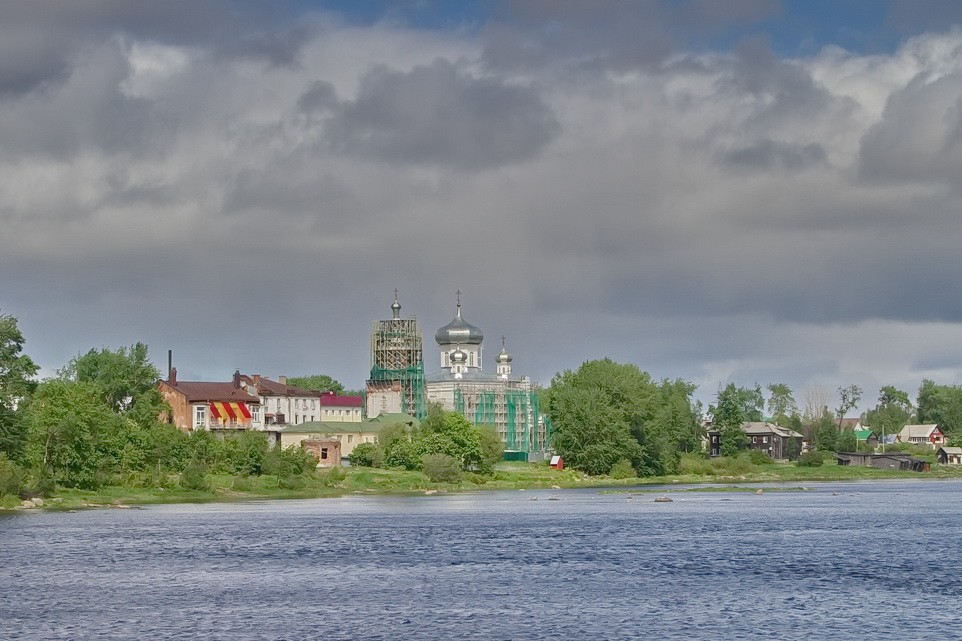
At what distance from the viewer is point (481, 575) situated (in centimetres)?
6406

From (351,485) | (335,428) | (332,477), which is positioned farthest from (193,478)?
(335,428)

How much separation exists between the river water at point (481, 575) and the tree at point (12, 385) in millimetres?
8575

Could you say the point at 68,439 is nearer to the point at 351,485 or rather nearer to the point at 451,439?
the point at 351,485

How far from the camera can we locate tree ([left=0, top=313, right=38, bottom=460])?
106125 millimetres

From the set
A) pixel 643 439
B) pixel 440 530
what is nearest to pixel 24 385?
pixel 440 530

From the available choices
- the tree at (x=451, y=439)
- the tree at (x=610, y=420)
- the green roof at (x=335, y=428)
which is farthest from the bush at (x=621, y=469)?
the green roof at (x=335, y=428)

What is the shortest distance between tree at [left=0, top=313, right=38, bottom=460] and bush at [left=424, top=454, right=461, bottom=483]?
5297 centimetres

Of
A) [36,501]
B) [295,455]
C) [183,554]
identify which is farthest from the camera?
[295,455]

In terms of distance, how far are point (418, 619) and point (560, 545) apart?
3038 cm

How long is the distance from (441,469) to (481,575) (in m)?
91.3

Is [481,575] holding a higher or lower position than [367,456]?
lower

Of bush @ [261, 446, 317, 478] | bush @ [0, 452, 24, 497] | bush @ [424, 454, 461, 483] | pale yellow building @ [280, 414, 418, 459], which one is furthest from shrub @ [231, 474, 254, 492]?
pale yellow building @ [280, 414, 418, 459]

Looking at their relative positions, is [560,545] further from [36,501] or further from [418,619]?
[36,501]

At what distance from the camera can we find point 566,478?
17225 centimetres
